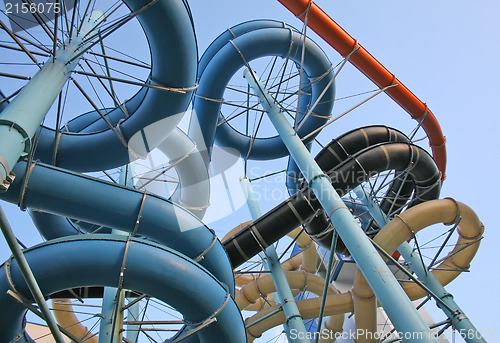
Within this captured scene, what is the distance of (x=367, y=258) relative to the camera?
17.2ft

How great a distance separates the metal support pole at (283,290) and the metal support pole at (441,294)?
270 centimetres

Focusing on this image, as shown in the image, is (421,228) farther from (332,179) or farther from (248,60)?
(248,60)

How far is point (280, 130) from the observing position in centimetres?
817

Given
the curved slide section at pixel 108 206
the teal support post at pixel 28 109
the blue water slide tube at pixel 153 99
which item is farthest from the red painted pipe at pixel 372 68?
the curved slide section at pixel 108 206

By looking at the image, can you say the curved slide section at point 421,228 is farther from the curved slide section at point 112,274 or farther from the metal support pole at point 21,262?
the metal support pole at point 21,262

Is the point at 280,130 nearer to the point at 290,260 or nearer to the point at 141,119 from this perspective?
the point at 141,119

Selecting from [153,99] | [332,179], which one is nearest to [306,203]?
[332,179]

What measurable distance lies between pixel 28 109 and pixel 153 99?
9.88 feet

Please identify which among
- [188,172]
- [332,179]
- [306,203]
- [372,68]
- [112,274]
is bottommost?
[112,274]

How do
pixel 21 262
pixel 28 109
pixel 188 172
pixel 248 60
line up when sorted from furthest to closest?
pixel 188 172, pixel 248 60, pixel 28 109, pixel 21 262

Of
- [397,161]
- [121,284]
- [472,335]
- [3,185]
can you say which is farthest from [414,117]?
[3,185]

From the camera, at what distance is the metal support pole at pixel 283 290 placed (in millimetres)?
7645

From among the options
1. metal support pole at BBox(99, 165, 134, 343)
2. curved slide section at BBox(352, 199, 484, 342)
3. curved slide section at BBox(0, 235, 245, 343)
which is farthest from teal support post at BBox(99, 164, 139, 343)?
curved slide section at BBox(352, 199, 484, 342)

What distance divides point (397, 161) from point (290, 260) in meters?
7.08
